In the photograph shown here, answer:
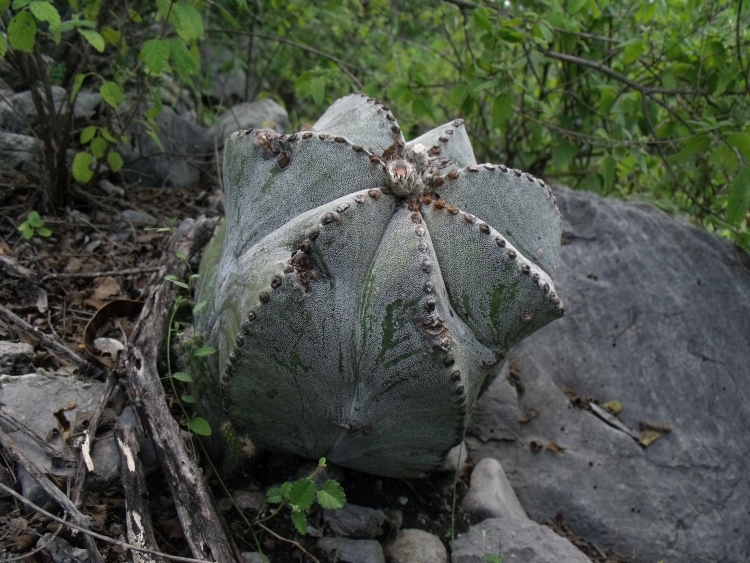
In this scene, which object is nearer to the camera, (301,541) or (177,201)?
(301,541)

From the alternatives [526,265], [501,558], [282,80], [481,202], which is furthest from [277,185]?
[282,80]

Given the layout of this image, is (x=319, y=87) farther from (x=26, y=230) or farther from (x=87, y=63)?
(x=26, y=230)

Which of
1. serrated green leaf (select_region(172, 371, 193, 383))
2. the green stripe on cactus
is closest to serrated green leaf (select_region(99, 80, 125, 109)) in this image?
serrated green leaf (select_region(172, 371, 193, 383))

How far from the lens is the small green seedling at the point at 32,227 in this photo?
283 centimetres

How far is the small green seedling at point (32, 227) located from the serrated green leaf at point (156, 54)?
2.79 ft

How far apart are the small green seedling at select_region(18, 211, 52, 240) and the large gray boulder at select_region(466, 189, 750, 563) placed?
6.38 ft

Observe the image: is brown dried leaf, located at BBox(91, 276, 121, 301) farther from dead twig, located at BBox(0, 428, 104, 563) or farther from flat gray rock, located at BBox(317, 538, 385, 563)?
flat gray rock, located at BBox(317, 538, 385, 563)

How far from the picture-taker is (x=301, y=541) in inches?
83.0

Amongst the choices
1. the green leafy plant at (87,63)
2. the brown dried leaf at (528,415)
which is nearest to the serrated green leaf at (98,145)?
the green leafy plant at (87,63)

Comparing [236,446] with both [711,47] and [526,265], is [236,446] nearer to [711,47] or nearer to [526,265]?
[526,265]

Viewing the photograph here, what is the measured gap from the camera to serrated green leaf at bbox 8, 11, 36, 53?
90.2 inches

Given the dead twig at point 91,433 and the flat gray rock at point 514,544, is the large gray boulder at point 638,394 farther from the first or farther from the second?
the dead twig at point 91,433

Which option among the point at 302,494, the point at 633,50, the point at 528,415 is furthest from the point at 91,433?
the point at 633,50

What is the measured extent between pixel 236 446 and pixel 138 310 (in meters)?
0.81
